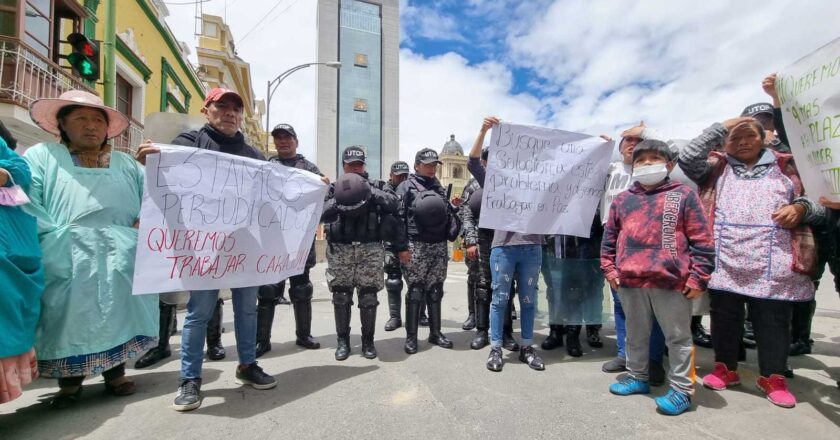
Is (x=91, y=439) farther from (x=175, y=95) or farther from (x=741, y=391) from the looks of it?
(x=175, y=95)

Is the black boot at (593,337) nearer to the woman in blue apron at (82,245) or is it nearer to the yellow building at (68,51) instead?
the woman in blue apron at (82,245)

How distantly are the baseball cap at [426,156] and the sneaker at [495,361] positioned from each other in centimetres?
193

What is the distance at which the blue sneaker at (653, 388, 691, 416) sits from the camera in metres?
2.49

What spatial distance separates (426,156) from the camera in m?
4.22

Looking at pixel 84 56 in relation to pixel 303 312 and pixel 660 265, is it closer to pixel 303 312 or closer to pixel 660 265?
pixel 303 312

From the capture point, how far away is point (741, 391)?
2.87 meters

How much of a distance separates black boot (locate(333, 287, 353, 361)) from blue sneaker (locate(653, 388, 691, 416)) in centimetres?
245

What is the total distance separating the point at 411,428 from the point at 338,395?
71 centimetres

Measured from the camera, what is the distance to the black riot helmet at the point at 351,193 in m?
3.52

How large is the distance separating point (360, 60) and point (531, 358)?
181ft

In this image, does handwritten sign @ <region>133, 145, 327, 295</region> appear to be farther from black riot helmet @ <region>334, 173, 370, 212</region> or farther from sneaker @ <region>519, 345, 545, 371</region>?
sneaker @ <region>519, 345, 545, 371</region>

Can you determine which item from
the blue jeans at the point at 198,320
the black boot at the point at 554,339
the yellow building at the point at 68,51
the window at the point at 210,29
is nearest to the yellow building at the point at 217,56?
the window at the point at 210,29

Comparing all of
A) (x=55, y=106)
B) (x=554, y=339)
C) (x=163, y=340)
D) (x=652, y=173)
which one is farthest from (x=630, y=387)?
(x=55, y=106)

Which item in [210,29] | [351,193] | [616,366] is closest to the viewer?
[616,366]
